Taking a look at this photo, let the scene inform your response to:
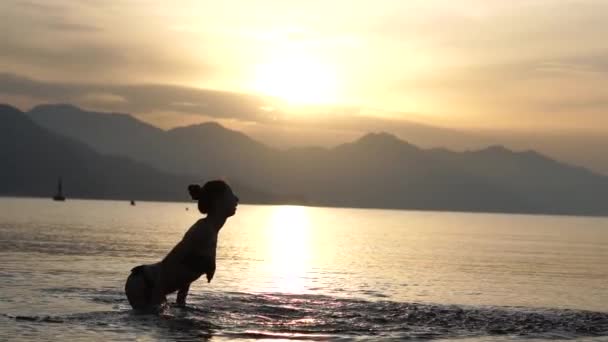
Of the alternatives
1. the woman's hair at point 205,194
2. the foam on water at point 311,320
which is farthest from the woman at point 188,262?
the foam on water at point 311,320

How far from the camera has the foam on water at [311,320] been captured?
19.4 m

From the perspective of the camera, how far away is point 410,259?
57562 mm

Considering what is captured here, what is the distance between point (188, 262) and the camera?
21.0 metres

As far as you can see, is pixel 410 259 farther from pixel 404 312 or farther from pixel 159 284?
pixel 159 284

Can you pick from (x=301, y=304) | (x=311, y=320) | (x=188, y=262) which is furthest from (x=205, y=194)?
(x=301, y=304)

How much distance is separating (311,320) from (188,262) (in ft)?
11.4

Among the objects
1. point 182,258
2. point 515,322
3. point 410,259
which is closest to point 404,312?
point 515,322

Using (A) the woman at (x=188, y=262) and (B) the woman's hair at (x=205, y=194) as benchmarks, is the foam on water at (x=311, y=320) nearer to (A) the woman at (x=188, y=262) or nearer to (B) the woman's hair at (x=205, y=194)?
(A) the woman at (x=188, y=262)

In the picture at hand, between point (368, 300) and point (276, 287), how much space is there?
479 centimetres

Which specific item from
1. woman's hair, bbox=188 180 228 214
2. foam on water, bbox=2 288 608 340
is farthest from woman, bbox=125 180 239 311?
foam on water, bbox=2 288 608 340

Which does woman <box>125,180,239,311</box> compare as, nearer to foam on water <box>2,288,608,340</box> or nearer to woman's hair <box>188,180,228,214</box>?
woman's hair <box>188,180,228,214</box>

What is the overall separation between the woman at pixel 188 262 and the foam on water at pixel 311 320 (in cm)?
51

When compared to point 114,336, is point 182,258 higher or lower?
higher

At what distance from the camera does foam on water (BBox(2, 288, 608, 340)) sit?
1939 centimetres
